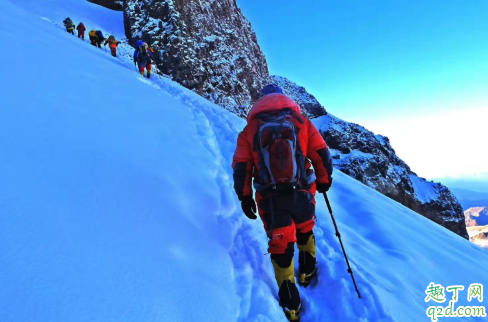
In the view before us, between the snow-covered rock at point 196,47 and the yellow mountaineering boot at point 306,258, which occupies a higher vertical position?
the snow-covered rock at point 196,47

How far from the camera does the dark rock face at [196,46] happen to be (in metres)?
30.5

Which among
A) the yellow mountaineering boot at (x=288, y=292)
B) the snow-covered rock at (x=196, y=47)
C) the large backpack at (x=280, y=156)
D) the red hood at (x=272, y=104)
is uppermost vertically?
the snow-covered rock at (x=196, y=47)

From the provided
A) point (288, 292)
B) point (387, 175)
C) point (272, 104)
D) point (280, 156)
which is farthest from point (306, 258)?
point (387, 175)

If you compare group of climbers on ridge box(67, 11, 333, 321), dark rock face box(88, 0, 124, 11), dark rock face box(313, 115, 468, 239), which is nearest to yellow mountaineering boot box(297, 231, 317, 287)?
group of climbers on ridge box(67, 11, 333, 321)

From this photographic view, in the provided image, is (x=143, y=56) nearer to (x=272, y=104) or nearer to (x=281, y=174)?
(x=272, y=104)

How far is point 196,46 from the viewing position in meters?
32.5

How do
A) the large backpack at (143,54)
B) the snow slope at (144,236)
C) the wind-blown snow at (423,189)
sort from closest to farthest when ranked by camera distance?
the snow slope at (144,236)
the large backpack at (143,54)
the wind-blown snow at (423,189)

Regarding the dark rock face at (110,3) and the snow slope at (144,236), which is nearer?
the snow slope at (144,236)

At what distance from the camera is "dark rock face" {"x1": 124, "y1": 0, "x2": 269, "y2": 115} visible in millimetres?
30531

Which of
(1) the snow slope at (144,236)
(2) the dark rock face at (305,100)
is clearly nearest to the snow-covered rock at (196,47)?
(2) the dark rock face at (305,100)

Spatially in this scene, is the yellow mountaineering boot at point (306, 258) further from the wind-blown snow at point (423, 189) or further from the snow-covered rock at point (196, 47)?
the wind-blown snow at point (423, 189)

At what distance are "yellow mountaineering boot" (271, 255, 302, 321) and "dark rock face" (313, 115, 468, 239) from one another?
35.8 meters

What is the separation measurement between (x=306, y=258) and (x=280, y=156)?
1.36 meters

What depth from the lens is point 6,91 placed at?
405 cm
